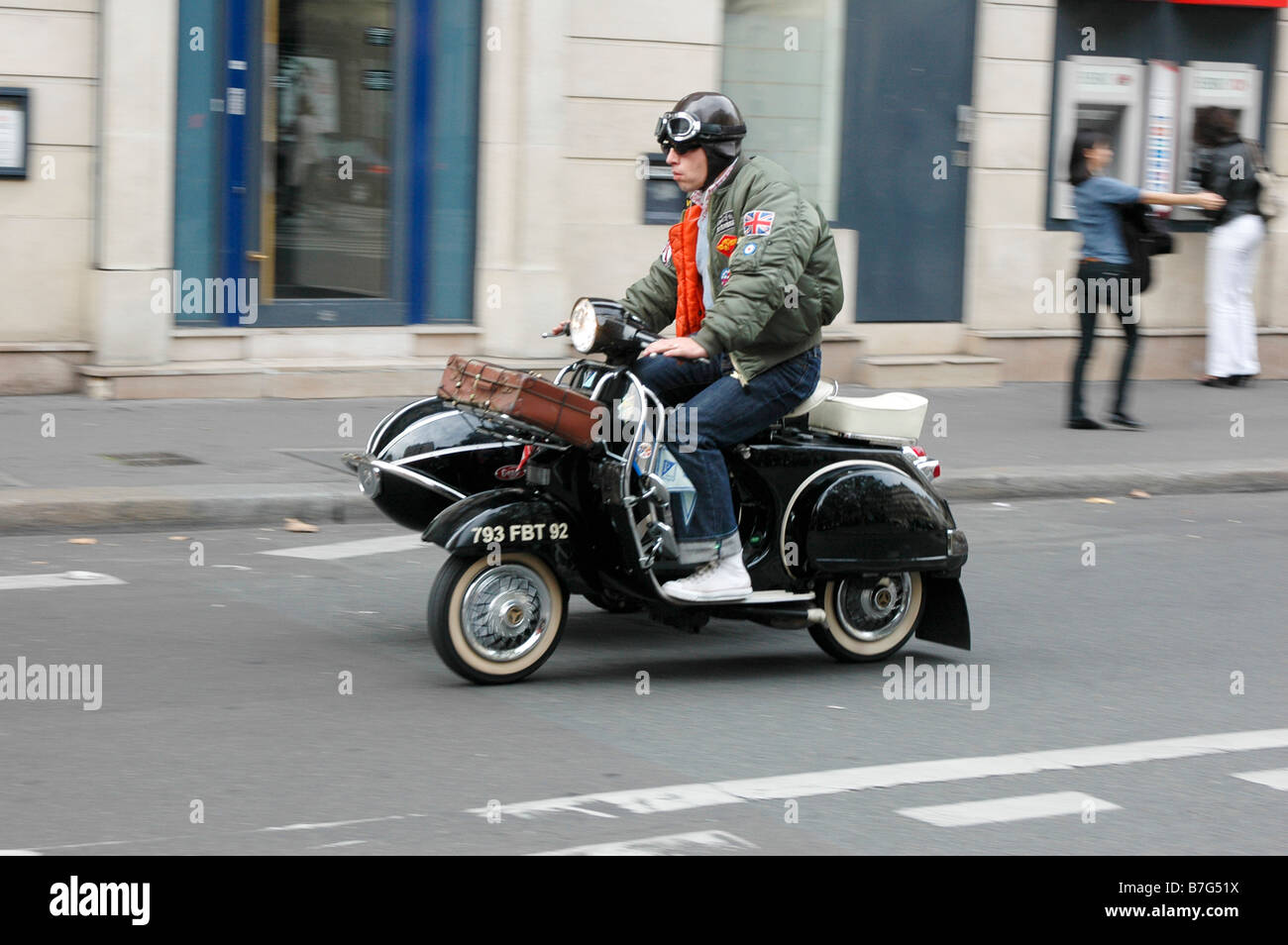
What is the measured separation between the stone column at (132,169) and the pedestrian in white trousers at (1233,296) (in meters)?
8.56

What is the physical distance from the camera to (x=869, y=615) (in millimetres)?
6844

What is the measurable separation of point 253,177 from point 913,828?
9075mm

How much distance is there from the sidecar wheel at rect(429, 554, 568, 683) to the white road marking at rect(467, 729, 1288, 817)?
1.17m

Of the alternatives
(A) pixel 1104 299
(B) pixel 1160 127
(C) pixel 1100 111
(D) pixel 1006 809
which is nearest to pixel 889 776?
(D) pixel 1006 809

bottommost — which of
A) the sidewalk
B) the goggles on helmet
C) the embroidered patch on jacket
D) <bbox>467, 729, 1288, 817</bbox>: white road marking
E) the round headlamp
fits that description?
<bbox>467, 729, 1288, 817</bbox>: white road marking

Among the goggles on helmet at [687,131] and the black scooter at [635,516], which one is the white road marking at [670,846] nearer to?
the black scooter at [635,516]

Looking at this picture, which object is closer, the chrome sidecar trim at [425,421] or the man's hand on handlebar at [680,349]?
the man's hand on handlebar at [680,349]

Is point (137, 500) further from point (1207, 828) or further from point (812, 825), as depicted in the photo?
point (1207, 828)

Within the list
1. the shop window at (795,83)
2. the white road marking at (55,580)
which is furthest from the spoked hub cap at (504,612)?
the shop window at (795,83)

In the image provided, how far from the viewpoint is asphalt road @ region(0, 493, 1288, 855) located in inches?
189

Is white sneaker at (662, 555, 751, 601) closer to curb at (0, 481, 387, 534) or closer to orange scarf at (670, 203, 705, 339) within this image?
orange scarf at (670, 203, 705, 339)

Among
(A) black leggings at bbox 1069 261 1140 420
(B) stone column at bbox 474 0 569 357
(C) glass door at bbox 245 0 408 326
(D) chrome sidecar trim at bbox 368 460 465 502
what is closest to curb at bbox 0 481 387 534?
(D) chrome sidecar trim at bbox 368 460 465 502

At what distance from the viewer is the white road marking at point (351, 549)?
28.1ft

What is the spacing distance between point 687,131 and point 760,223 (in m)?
0.39
